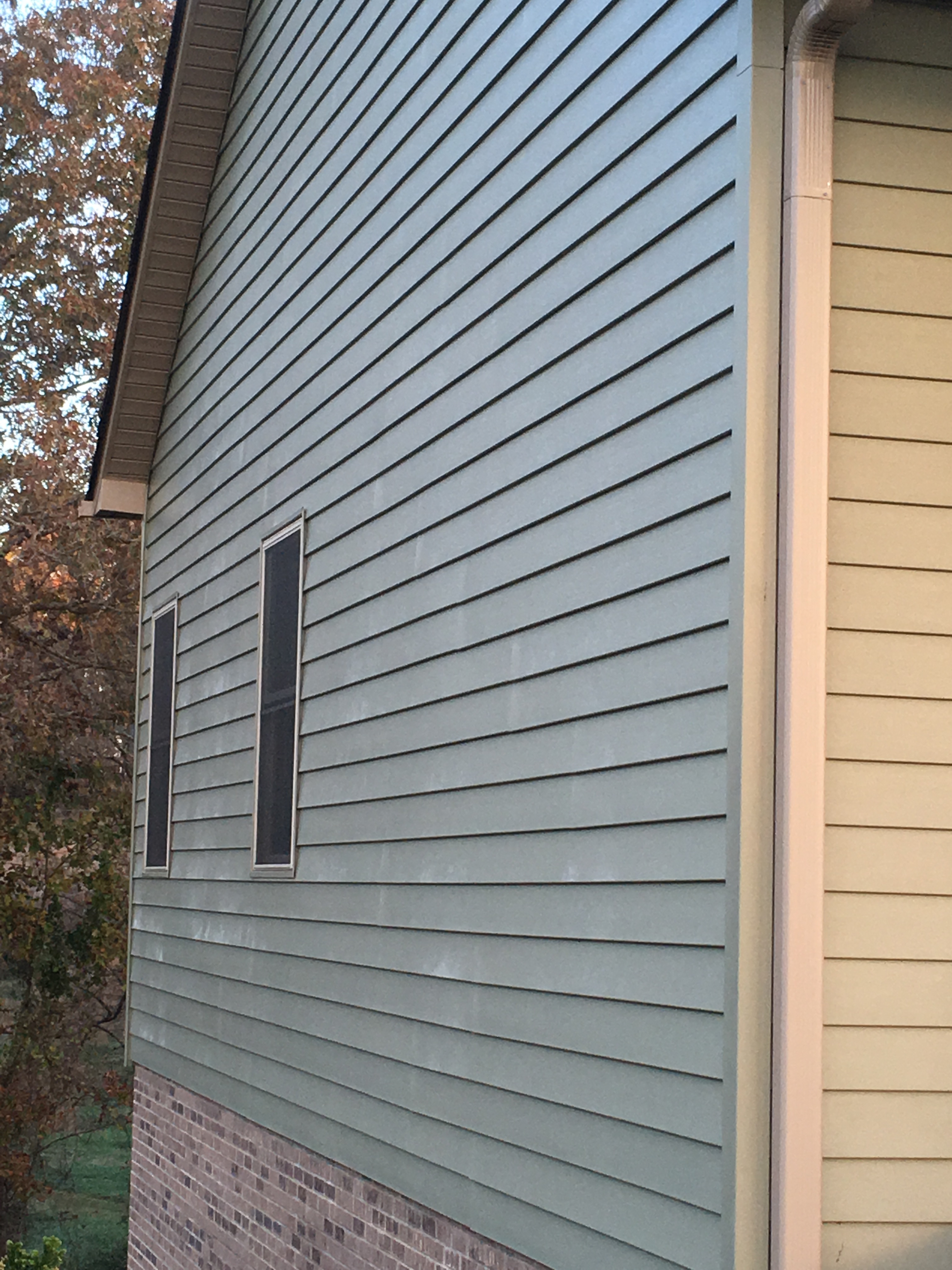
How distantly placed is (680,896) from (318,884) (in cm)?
337

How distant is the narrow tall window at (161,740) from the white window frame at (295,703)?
223cm

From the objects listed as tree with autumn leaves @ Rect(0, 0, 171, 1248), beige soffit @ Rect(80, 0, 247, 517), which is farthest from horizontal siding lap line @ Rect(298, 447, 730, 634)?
tree with autumn leaves @ Rect(0, 0, 171, 1248)

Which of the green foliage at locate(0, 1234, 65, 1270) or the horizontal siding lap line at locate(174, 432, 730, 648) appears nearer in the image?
the horizontal siding lap line at locate(174, 432, 730, 648)

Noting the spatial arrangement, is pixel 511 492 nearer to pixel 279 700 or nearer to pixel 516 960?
pixel 516 960

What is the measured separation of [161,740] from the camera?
10992mm

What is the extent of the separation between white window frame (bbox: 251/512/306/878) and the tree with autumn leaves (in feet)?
40.4

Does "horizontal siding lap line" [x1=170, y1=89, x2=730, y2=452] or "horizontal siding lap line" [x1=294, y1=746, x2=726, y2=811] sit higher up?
"horizontal siding lap line" [x1=170, y1=89, x2=730, y2=452]

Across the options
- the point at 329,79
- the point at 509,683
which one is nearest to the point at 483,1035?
the point at 509,683

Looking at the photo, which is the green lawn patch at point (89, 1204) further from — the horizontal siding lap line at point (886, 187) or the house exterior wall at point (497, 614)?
the horizontal siding lap line at point (886, 187)

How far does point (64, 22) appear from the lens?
24.0m

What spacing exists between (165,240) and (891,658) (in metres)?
7.72

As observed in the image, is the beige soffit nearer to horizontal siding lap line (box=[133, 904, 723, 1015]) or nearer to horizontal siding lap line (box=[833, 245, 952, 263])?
horizontal siding lap line (box=[133, 904, 723, 1015])

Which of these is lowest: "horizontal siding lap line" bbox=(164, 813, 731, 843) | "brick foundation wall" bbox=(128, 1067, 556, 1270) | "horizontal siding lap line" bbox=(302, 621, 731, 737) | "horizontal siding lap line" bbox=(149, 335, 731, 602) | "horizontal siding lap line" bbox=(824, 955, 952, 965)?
"brick foundation wall" bbox=(128, 1067, 556, 1270)

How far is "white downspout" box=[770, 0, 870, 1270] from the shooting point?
3592 millimetres
